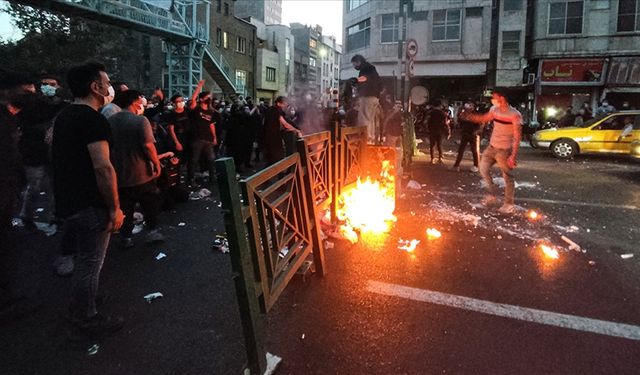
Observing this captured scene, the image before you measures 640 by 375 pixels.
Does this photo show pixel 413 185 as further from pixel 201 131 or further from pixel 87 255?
pixel 87 255

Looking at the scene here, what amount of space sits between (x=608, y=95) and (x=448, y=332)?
29.4 meters

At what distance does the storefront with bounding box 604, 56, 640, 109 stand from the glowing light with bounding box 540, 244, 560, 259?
2587 centimetres

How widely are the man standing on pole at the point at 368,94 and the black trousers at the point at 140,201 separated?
191 inches

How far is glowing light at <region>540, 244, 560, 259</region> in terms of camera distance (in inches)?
200

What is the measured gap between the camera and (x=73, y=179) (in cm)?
315

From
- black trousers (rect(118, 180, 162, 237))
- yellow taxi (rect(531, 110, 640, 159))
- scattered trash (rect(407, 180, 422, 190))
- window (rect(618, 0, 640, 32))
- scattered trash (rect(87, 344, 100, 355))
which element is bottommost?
scattered trash (rect(87, 344, 100, 355))

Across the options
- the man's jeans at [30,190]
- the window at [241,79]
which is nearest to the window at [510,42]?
the window at [241,79]

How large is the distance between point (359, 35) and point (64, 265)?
3357 centimetres

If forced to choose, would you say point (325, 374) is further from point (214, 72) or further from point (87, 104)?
point (214, 72)

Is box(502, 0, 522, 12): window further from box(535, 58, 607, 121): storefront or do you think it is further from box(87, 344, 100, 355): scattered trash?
box(87, 344, 100, 355): scattered trash

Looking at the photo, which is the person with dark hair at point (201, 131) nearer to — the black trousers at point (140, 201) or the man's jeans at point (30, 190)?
the man's jeans at point (30, 190)

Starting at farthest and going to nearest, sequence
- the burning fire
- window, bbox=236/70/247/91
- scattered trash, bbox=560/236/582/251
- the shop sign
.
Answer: window, bbox=236/70/247/91
the shop sign
the burning fire
scattered trash, bbox=560/236/582/251

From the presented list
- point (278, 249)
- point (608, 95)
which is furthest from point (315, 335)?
point (608, 95)

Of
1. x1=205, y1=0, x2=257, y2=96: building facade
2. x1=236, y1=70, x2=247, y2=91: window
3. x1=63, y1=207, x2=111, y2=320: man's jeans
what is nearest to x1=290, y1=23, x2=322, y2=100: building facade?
x1=205, y1=0, x2=257, y2=96: building facade
